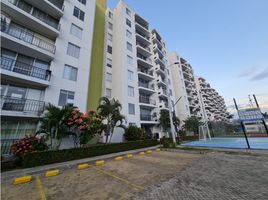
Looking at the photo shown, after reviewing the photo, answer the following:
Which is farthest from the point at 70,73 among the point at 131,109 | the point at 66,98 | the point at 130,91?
the point at 131,109

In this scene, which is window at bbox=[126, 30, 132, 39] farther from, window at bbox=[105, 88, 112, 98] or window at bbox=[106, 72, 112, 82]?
window at bbox=[105, 88, 112, 98]

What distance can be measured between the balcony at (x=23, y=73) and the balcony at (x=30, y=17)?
479 centimetres

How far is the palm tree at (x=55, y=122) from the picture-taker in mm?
10555

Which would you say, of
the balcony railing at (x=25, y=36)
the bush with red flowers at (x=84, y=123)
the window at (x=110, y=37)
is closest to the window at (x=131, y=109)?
the bush with red flowers at (x=84, y=123)

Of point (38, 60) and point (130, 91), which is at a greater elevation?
point (38, 60)

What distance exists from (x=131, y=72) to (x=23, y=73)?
16.3 metres

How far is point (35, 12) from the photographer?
15.0m

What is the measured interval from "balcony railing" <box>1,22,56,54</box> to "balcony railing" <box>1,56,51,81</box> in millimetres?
2420

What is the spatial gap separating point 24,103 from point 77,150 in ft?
22.9

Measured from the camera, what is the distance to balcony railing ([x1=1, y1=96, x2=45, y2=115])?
10.9 meters

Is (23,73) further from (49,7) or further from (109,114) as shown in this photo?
(109,114)

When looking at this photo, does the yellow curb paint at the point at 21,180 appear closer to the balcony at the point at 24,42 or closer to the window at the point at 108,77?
the balcony at the point at 24,42

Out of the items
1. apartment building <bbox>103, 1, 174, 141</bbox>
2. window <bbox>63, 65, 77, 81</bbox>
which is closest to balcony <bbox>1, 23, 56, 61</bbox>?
window <bbox>63, 65, 77, 81</bbox>

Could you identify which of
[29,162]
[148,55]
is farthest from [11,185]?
[148,55]
